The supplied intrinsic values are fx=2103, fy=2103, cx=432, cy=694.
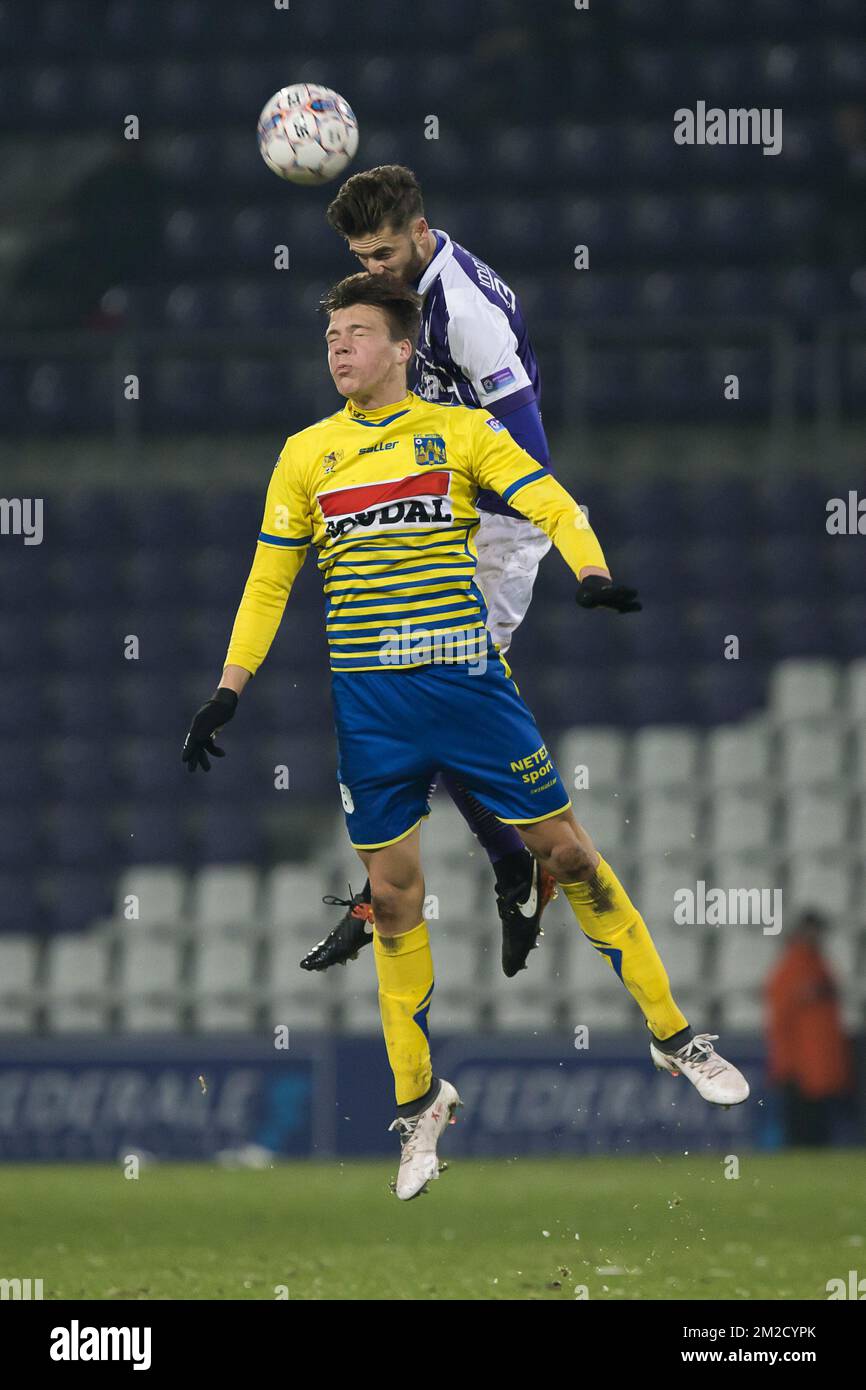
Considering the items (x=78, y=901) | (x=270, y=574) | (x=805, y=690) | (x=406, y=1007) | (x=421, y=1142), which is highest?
(x=805, y=690)

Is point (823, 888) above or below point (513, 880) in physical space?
above

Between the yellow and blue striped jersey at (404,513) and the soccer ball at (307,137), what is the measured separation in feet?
2.99

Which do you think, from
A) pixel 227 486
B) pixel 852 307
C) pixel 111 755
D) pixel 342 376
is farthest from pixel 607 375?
pixel 342 376

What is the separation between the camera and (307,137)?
6.13m

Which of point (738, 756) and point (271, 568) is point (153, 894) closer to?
point (738, 756)

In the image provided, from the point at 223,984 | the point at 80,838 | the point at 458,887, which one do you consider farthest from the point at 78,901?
the point at 458,887

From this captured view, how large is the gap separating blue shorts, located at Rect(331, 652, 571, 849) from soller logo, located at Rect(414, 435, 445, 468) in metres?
0.53

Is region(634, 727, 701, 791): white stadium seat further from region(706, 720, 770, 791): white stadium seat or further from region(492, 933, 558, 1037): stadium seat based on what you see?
region(492, 933, 558, 1037): stadium seat

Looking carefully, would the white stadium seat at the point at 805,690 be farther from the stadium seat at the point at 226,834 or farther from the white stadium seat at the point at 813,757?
the stadium seat at the point at 226,834

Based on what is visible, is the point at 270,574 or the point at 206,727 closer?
the point at 206,727

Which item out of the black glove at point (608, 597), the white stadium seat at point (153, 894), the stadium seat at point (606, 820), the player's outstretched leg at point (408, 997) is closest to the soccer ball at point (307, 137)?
the black glove at point (608, 597)

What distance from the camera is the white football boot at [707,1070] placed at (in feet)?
18.6

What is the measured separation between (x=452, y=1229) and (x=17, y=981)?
171 inches

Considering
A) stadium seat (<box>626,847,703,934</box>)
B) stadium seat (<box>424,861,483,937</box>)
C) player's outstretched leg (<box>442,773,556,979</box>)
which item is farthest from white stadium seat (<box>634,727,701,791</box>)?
player's outstretched leg (<box>442,773,556,979</box>)
